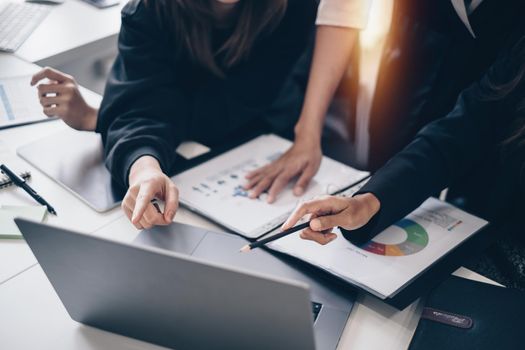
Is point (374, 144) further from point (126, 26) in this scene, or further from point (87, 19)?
point (87, 19)

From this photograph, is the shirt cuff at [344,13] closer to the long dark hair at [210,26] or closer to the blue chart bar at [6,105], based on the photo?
the long dark hair at [210,26]

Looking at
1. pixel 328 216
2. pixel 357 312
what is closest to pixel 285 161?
pixel 328 216

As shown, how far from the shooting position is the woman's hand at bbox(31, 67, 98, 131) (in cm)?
107

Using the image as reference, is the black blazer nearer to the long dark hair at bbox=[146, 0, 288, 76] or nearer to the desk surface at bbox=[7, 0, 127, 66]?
the long dark hair at bbox=[146, 0, 288, 76]

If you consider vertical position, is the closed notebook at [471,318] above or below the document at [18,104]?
above

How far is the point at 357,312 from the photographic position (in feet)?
2.31

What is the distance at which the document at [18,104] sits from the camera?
1.14m

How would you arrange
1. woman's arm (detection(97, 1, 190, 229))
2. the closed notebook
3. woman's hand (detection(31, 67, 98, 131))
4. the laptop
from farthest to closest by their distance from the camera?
woman's hand (detection(31, 67, 98, 131)), woman's arm (detection(97, 1, 190, 229)), the closed notebook, the laptop

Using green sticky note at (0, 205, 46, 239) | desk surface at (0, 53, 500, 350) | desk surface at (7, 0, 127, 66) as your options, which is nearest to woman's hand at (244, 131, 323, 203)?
desk surface at (0, 53, 500, 350)

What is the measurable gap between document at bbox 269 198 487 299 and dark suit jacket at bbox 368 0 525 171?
1.05 feet

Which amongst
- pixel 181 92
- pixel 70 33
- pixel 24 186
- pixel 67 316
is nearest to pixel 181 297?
pixel 67 316

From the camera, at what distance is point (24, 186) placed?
0.91 meters

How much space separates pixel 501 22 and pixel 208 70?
592 mm

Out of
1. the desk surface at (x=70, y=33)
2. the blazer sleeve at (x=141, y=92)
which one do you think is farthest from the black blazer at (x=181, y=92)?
the desk surface at (x=70, y=33)
